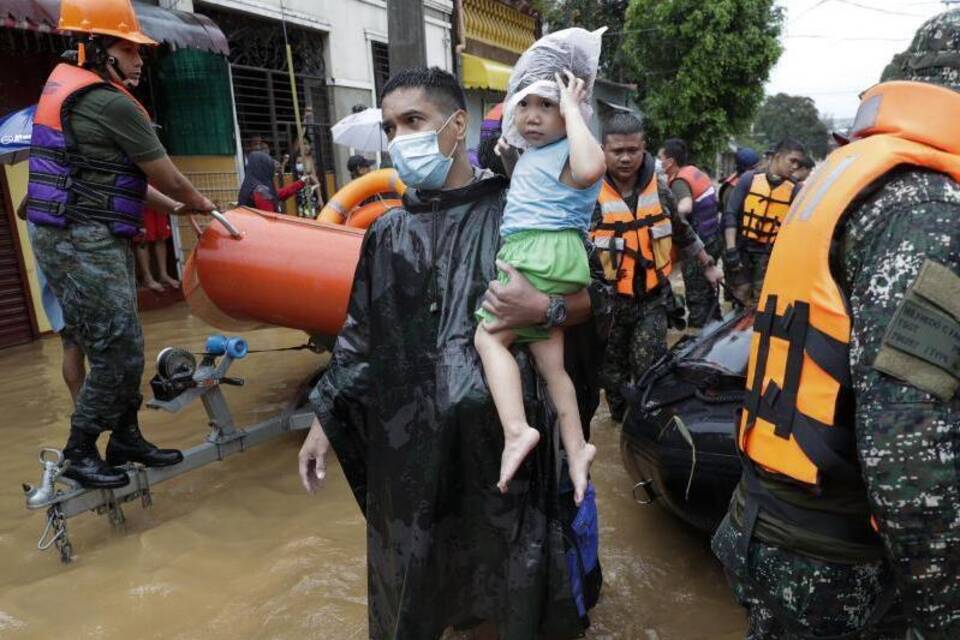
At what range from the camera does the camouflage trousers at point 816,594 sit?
1.38 meters

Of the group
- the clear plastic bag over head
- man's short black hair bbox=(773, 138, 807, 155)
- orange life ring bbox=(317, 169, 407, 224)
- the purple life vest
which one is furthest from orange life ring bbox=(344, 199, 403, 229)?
the clear plastic bag over head

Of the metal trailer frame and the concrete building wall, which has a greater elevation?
the concrete building wall

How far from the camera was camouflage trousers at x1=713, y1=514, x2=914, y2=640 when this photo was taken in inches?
54.2

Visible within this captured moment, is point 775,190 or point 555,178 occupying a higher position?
point 555,178

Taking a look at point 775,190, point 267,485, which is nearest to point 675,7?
point 775,190

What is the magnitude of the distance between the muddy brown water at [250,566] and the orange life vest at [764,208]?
8.20 ft

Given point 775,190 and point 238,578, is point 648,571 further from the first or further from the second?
point 775,190

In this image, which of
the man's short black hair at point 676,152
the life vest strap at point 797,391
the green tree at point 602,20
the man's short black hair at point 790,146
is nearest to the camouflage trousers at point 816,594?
the life vest strap at point 797,391

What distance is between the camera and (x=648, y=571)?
9.51ft

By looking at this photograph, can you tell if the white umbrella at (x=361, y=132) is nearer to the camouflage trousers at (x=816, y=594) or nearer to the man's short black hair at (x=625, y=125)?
the man's short black hair at (x=625, y=125)

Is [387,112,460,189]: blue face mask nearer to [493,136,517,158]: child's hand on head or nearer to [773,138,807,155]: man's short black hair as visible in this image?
[493,136,517,158]: child's hand on head

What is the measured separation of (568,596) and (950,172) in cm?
127

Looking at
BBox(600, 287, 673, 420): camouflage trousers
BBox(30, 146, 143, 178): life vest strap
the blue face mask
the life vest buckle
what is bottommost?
BBox(600, 287, 673, 420): camouflage trousers

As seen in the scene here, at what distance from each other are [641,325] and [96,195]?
2.77 metres
